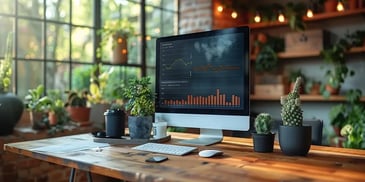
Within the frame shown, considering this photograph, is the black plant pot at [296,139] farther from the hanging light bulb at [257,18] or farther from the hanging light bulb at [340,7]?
the hanging light bulb at [257,18]

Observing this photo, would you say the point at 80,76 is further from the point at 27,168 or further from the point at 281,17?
the point at 281,17

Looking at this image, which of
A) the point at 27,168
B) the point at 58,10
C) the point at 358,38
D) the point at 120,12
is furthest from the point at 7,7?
the point at 358,38

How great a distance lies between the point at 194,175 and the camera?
3.56ft

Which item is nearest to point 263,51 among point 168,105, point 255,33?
point 255,33

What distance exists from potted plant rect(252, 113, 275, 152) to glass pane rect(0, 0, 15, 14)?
7.10 feet

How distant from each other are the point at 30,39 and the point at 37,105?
0.59 meters

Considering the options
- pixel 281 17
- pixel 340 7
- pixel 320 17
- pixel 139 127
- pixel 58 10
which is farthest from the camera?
pixel 281 17

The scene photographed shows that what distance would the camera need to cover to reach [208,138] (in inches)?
72.1

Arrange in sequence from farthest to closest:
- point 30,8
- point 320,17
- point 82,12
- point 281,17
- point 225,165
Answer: point 281,17
point 320,17
point 82,12
point 30,8
point 225,165

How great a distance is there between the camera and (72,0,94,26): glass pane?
3.18 meters

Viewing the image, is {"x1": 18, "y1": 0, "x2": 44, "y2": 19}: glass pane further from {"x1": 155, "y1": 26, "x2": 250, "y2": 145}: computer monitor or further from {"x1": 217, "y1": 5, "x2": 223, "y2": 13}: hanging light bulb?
{"x1": 217, "y1": 5, "x2": 223, "y2": 13}: hanging light bulb

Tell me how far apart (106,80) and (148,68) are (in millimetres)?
720

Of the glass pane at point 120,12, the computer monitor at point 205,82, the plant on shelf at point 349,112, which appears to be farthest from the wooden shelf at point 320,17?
the computer monitor at point 205,82

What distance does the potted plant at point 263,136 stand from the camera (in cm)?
150
